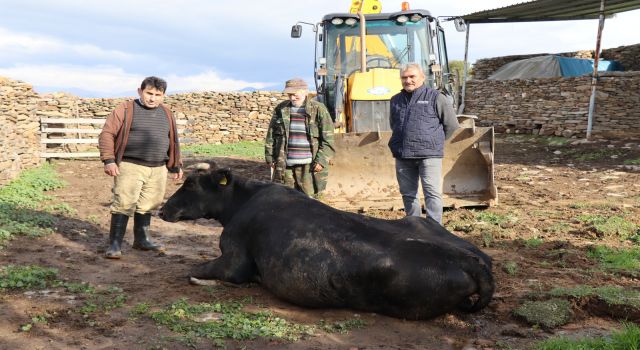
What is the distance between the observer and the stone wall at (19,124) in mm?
11727

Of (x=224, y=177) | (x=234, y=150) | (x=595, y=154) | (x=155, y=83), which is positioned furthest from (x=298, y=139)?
(x=234, y=150)

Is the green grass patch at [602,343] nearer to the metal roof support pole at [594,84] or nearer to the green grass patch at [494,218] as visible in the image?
the green grass patch at [494,218]

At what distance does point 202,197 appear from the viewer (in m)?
5.37

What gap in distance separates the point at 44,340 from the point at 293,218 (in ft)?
6.21

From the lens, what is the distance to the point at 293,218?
455 centimetres

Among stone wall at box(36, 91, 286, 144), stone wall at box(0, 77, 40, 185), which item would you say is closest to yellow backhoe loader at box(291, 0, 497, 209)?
stone wall at box(0, 77, 40, 185)

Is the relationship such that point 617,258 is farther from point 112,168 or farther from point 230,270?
point 112,168

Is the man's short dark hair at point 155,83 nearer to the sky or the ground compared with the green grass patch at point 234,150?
nearer to the sky

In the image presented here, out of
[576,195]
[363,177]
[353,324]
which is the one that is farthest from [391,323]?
[576,195]

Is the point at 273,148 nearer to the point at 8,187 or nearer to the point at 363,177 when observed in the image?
the point at 363,177

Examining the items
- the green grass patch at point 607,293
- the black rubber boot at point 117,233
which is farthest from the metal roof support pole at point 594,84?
the black rubber boot at point 117,233

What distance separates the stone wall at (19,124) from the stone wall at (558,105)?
1450cm

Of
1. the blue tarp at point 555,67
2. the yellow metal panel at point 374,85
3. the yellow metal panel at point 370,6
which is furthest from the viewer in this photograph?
the blue tarp at point 555,67

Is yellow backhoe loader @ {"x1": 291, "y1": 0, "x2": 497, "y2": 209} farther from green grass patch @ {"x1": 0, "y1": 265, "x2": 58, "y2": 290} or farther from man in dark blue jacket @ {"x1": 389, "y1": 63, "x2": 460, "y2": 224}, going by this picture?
green grass patch @ {"x1": 0, "y1": 265, "x2": 58, "y2": 290}
